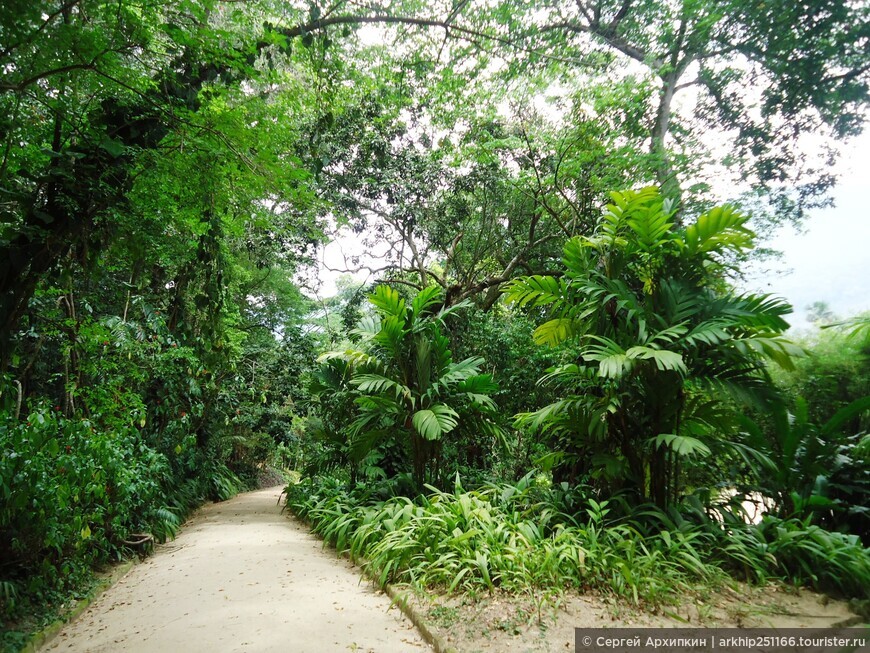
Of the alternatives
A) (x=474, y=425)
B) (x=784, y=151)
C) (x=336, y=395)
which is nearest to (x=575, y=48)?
(x=784, y=151)

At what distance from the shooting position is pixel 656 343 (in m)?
3.79

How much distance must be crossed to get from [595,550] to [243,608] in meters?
2.29

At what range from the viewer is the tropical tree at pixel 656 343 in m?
3.63

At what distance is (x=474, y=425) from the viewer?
5691 millimetres

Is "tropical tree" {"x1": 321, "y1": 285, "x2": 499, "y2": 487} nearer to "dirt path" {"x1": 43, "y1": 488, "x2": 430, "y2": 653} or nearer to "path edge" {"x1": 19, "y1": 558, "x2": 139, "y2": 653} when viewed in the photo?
"dirt path" {"x1": 43, "y1": 488, "x2": 430, "y2": 653}

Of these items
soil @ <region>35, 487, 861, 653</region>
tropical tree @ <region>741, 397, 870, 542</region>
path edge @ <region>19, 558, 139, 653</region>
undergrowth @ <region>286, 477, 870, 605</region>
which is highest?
tropical tree @ <region>741, 397, 870, 542</region>

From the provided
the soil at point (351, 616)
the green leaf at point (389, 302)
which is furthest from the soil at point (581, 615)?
the green leaf at point (389, 302)

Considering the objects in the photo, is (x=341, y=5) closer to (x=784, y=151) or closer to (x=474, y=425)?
(x=474, y=425)

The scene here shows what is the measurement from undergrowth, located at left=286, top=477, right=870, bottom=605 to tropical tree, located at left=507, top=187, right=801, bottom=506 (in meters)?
0.44

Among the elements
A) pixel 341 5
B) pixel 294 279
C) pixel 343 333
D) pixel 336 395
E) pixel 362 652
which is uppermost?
pixel 341 5

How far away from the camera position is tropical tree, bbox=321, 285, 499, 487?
5348 mm

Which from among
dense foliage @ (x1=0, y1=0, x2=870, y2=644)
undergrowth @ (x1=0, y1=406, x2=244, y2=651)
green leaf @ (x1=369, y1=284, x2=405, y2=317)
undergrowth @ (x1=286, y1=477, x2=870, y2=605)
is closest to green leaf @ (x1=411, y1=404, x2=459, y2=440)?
dense foliage @ (x1=0, y1=0, x2=870, y2=644)

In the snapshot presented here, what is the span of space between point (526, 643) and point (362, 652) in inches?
33.2

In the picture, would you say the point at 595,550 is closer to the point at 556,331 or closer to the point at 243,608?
the point at 556,331
